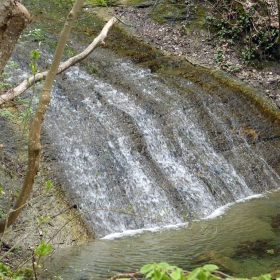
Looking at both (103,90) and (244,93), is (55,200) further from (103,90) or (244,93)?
(244,93)

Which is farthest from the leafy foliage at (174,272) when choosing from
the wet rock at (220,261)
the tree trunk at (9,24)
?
the wet rock at (220,261)

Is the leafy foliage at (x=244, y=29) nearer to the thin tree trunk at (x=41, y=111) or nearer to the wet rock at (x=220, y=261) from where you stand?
the wet rock at (x=220, y=261)

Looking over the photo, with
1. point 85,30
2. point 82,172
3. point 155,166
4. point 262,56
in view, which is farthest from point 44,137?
point 262,56

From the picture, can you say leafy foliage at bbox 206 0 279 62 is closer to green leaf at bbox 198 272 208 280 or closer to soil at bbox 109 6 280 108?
soil at bbox 109 6 280 108

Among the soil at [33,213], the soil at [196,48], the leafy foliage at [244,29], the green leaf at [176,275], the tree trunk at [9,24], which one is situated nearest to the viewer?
the green leaf at [176,275]

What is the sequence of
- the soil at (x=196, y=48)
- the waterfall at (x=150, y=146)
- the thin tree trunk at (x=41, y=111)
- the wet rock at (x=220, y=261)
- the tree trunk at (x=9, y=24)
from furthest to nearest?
the soil at (x=196, y=48) < the waterfall at (x=150, y=146) < the wet rock at (x=220, y=261) < the tree trunk at (x=9, y=24) < the thin tree trunk at (x=41, y=111)

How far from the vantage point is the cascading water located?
768 cm

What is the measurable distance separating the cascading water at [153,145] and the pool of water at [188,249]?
519mm

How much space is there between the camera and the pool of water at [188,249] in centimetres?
543

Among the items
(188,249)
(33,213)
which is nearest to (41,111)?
(188,249)

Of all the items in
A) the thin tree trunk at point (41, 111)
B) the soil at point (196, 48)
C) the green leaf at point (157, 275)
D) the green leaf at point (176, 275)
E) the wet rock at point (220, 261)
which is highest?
the soil at point (196, 48)

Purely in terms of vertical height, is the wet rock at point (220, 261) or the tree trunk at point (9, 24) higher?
the tree trunk at point (9, 24)

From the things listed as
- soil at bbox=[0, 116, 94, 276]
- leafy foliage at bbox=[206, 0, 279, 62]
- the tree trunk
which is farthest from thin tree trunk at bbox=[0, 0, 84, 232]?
Result: leafy foliage at bbox=[206, 0, 279, 62]

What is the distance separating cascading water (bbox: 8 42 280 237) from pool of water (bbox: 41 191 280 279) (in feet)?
1.70
